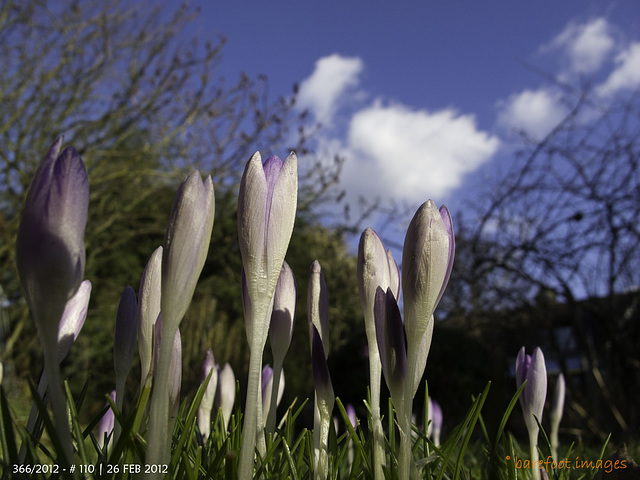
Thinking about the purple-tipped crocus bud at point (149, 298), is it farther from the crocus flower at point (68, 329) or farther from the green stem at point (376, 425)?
the green stem at point (376, 425)

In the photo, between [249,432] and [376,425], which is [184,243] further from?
[376,425]

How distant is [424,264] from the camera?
0.82 metres

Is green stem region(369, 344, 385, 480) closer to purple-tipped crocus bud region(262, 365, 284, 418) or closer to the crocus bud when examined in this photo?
purple-tipped crocus bud region(262, 365, 284, 418)

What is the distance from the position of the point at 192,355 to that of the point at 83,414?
1.43 m

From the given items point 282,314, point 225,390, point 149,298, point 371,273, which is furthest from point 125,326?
point 225,390

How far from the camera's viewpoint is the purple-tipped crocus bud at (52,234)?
626 millimetres

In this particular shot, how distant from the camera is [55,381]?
643mm

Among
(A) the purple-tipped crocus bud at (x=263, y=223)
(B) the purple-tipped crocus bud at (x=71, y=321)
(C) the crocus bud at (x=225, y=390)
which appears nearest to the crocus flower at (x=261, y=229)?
(A) the purple-tipped crocus bud at (x=263, y=223)

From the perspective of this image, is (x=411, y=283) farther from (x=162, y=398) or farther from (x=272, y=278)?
(x=162, y=398)

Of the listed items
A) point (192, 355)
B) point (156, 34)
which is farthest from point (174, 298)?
point (156, 34)

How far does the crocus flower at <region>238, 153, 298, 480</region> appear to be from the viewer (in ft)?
2.59

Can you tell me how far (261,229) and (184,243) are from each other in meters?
0.13

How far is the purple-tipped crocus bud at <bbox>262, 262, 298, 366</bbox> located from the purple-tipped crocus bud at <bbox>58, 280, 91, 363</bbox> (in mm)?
350

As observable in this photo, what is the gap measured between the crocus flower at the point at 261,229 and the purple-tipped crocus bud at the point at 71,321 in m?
0.35
